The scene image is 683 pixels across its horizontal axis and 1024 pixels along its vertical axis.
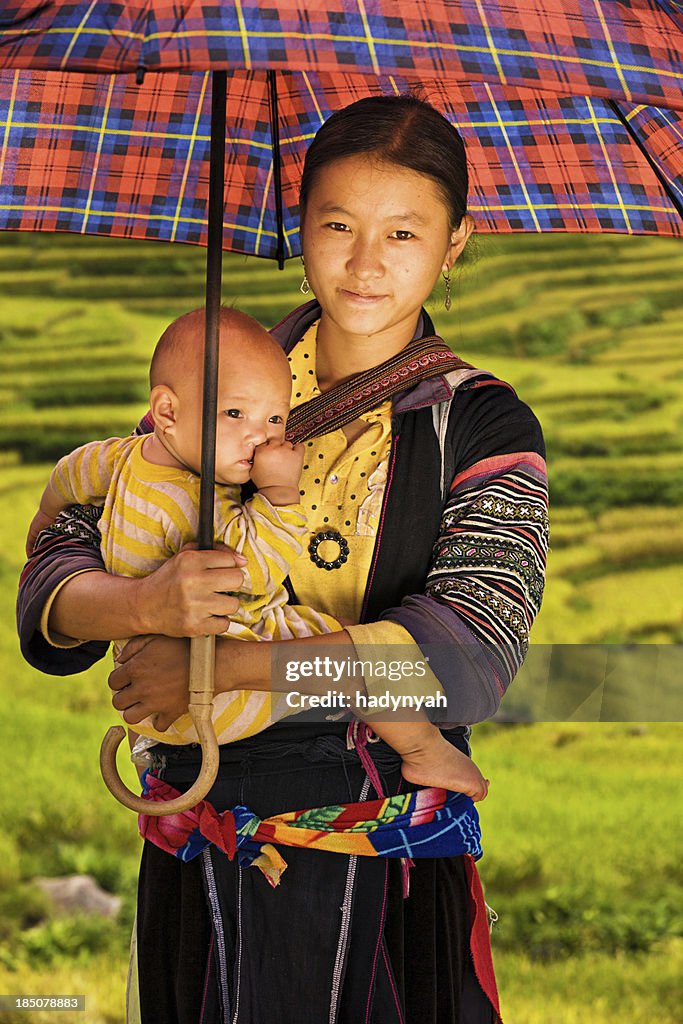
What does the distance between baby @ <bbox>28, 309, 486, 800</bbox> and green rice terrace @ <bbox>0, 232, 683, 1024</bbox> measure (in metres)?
2.65

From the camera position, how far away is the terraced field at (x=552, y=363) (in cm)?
483

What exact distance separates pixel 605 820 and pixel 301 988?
3064 millimetres

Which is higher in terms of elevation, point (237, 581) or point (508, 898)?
point (237, 581)

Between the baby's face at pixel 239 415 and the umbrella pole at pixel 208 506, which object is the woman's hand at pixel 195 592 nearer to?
the umbrella pole at pixel 208 506

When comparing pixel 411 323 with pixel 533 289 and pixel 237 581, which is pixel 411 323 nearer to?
pixel 237 581

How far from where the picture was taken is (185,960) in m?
1.66

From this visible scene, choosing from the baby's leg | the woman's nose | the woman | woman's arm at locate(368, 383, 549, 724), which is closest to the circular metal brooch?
the woman

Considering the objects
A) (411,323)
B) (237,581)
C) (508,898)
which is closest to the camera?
(237,581)

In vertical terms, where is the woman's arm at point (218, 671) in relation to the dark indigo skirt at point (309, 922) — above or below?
above

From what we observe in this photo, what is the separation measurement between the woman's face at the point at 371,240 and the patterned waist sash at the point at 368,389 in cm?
6

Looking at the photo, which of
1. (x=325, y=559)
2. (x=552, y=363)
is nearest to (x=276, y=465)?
(x=325, y=559)

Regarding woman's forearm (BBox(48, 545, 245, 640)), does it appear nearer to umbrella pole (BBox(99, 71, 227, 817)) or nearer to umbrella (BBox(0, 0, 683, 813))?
umbrella pole (BBox(99, 71, 227, 817))

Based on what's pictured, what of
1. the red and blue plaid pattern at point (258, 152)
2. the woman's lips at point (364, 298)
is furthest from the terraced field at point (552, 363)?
the woman's lips at point (364, 298)

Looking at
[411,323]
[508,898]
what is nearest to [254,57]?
[411,323]
